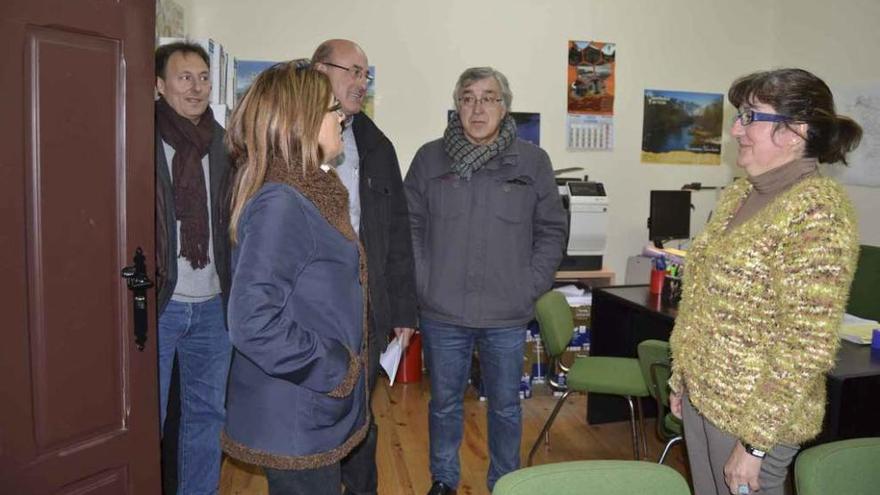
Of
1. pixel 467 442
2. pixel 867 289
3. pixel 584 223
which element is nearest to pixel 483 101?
pixel 467 442

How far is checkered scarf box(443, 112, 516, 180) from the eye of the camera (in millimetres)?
2303

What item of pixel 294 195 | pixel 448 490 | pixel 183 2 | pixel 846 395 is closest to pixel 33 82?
pixel 294 195

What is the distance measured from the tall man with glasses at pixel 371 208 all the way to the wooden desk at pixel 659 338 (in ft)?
3.87

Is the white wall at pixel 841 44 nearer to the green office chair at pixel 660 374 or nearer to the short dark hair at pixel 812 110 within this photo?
the green office chair at pixel 660 374

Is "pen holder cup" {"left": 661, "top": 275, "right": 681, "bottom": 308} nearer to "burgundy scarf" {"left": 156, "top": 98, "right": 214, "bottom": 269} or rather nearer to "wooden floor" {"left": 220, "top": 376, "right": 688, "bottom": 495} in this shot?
"wooden floor" {"left": 220, "top": 376, "right": 688, "bottom": 495}

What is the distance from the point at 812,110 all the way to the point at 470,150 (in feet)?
3.79

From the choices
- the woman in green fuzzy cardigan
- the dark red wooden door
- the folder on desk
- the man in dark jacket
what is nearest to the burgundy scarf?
the man in dark jacket

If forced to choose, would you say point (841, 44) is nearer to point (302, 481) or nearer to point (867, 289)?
point (867, 289)

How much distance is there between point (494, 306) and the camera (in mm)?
2295

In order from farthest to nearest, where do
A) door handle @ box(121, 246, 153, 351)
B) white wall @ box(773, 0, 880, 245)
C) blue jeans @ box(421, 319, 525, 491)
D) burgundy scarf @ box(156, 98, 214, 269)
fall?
white wall @ box(773, 0, 880, 245), blue jeans @ box(421, 319, 525, 491), burgundy scarf @ box(156, 98, 214, 269), door handle @ box(121, 246, 153, 351)

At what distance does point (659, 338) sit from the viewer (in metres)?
3.12

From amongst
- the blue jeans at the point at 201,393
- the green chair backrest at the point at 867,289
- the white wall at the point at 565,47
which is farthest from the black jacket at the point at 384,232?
the green chair backrest at the point at 867,289

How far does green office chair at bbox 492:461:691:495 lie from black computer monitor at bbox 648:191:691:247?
3332 mm

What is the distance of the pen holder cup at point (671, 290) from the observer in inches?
115
